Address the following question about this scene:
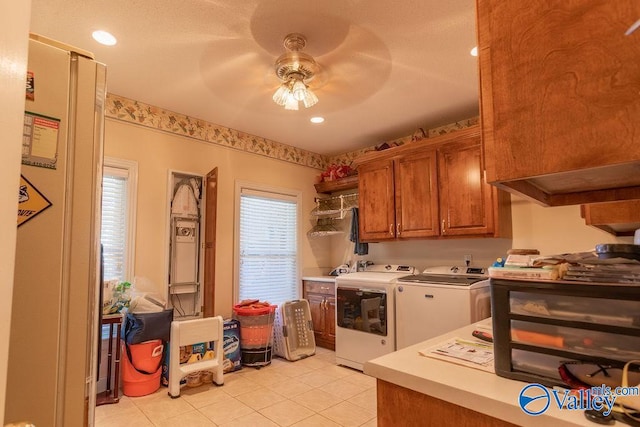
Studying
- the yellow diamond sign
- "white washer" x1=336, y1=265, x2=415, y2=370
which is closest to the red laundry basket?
"white washer" x1=336, y1=265, x2=415, y2=370

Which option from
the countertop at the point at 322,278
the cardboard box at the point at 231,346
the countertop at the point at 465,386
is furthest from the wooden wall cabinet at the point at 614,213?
the cardboard box at the point at 231,346

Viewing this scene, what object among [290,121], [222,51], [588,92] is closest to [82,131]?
[588,92]

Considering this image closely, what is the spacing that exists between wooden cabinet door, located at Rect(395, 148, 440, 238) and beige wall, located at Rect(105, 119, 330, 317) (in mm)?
1598

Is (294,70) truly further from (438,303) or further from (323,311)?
(323,311)

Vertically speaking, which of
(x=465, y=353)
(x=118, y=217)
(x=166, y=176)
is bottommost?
(x=465, y=353)

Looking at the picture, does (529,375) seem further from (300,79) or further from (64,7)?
(64,7)

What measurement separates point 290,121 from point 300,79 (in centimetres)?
123

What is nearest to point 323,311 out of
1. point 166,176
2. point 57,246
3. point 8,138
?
point 166,176

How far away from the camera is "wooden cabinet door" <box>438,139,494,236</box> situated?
124 inches

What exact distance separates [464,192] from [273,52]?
7.20 ft

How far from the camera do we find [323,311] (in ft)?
14.0

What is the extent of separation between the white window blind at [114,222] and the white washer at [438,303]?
8.87ft

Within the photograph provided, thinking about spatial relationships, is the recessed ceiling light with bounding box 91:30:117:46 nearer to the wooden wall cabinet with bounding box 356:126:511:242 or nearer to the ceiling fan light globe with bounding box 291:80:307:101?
the ceiling fan light globe with bounding box 291:80:307:101

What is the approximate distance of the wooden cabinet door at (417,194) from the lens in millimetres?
3496
